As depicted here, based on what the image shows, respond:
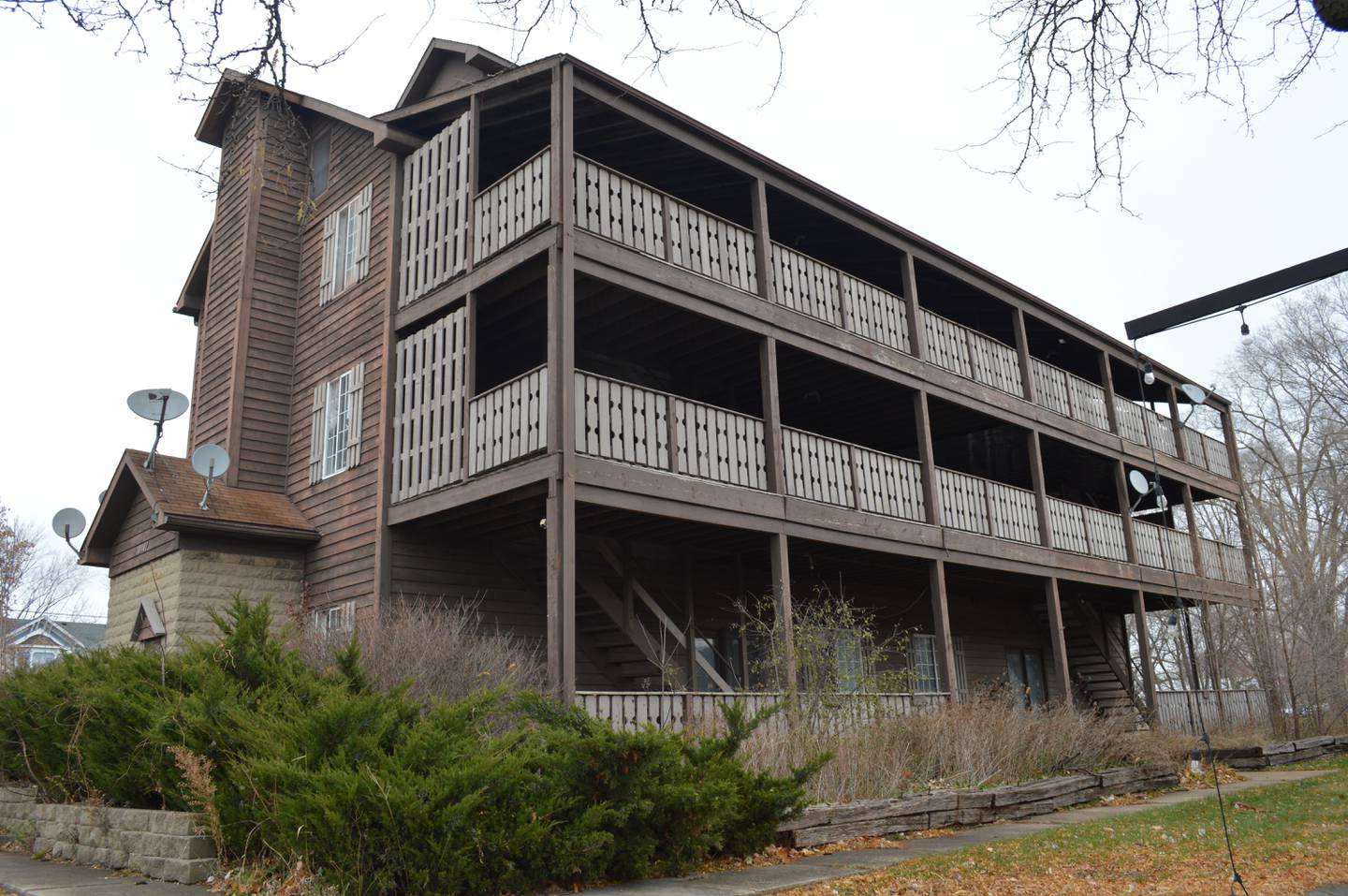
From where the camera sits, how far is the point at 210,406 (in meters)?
17.5

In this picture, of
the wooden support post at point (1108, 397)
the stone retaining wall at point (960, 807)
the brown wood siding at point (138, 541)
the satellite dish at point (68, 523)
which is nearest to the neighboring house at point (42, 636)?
the brown wood siding at point (138, 541)

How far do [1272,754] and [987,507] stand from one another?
569 cm

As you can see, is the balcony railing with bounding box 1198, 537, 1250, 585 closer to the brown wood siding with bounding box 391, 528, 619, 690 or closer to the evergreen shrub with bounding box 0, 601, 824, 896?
the brown wood siding with bounding box 391, 528, 619, 690

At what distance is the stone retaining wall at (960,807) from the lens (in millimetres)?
8547

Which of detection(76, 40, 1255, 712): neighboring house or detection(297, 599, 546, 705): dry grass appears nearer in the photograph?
detection(297, 599, 546, 705): dry grass

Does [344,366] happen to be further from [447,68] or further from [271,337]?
[447,68]

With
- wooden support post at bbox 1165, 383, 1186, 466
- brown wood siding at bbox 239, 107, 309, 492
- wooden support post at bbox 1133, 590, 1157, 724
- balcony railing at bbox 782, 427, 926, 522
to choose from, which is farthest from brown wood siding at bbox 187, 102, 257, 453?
wooden support post at bbox 1165, 383, 1186, 466

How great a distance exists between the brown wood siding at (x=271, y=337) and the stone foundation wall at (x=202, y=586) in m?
1.77

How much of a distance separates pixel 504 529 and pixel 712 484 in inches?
122

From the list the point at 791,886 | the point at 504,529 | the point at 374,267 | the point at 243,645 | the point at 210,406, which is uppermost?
the point at 374,267

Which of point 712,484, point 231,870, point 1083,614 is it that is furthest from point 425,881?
point 1083,614

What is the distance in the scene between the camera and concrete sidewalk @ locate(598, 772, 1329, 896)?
Result: 6277 millimetres

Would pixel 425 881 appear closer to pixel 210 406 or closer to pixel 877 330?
pixel 877 330

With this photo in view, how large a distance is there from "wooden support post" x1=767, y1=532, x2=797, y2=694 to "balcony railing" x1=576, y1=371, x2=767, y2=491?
2.65 ft
